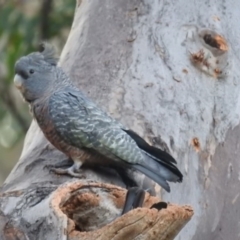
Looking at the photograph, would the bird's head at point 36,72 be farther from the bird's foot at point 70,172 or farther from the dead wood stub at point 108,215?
the dead wood stub at point 108,215

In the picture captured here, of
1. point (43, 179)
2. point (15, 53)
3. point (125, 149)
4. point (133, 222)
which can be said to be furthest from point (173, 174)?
point (15, 53)

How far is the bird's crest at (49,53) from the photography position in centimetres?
274

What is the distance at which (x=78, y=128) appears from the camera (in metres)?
2.59

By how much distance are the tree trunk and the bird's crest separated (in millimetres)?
132

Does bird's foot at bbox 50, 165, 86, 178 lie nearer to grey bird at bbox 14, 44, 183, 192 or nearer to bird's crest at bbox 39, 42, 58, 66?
grey bird at bbox 14, 44, 183, 192

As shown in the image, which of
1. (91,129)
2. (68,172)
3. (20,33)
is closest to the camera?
(68,172)

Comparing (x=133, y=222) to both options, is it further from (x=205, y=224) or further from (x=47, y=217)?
(x=205, y=224)

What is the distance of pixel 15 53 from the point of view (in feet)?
15.2

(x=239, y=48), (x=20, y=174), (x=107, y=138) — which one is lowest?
(x=20, y=174)

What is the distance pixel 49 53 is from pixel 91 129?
347 millimetres

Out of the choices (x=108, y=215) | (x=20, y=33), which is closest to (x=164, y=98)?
(x=108, y=215)

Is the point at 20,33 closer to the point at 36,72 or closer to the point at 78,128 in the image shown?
the point at 36,72

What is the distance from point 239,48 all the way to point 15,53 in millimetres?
1980

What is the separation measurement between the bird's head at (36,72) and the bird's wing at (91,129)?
134mm
